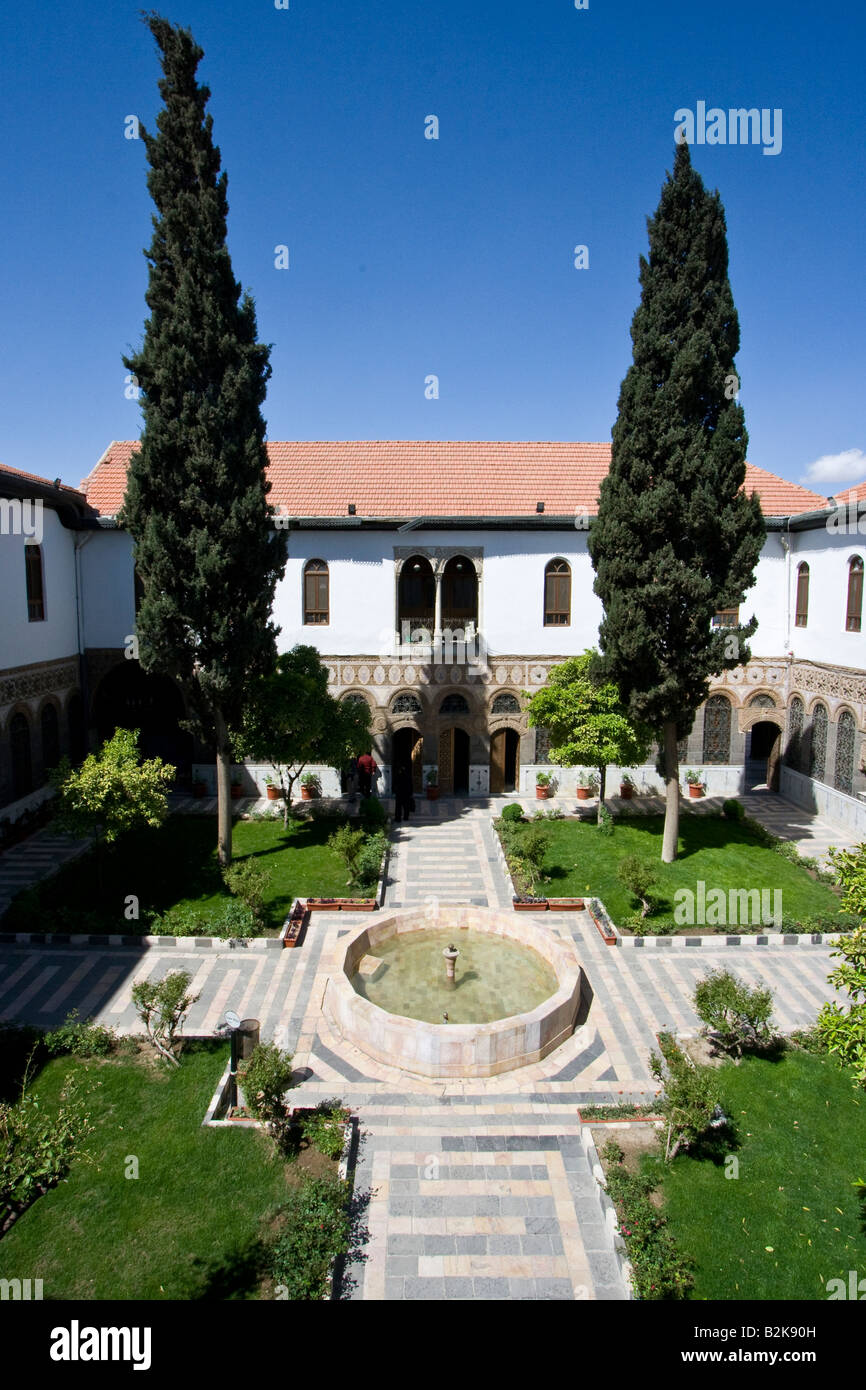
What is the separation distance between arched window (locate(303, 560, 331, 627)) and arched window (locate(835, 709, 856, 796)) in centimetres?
1348

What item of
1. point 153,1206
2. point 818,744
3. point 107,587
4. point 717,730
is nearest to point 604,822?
point 717,730

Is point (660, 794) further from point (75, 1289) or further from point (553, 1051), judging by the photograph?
point (75, 1289)

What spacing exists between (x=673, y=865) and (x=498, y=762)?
6853 mm

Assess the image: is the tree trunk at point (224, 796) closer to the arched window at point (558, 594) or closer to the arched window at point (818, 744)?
the arched window at point (558, 594)

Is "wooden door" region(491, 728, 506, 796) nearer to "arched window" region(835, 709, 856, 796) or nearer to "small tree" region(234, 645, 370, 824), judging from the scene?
"small tree" region(234, 645, 370, 824)

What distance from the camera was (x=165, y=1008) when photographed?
9.35m

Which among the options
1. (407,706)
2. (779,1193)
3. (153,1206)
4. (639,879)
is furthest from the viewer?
(407,706)

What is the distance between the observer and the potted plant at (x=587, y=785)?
20.5 m

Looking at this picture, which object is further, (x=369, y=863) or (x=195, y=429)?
(x=369, y=863)

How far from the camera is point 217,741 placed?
15102 mm

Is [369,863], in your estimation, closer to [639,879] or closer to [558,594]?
[639,879]

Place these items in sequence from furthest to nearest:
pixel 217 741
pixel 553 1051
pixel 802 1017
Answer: pixel 217 741 < pixel 802 1017 < pixel 553 1051
